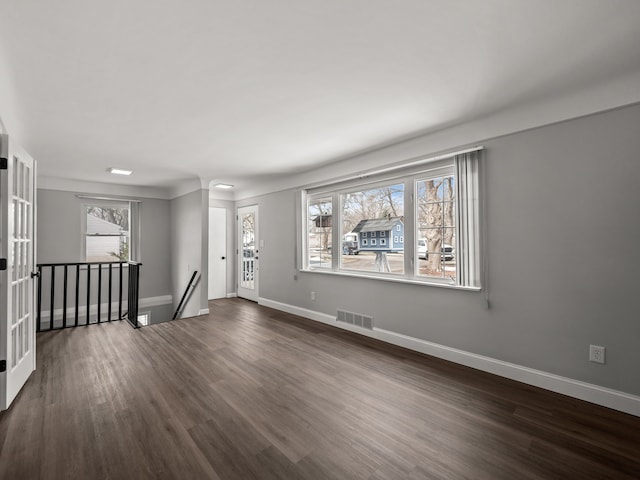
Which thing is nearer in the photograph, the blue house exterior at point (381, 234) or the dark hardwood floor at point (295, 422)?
the dark hardwood floor at point (295, 422)

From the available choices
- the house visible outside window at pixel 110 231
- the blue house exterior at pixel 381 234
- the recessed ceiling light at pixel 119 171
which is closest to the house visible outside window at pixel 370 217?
the blue house exterior at pixel 381 234

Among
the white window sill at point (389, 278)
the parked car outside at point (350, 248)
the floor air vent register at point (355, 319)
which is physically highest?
the parked car outside at point (350, 248)

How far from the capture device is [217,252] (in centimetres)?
693

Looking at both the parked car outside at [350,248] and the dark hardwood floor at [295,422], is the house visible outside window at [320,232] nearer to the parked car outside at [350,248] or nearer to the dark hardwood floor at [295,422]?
the parked car outside at [350,248]

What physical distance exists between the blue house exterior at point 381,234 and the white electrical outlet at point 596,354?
6.40 feet

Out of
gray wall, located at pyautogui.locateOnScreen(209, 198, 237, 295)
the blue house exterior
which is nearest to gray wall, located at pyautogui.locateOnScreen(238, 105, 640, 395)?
the blue house exterior

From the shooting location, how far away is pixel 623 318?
2299 millimetres

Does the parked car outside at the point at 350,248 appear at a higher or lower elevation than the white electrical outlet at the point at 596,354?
higher

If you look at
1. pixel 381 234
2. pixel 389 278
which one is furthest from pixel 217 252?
pixel 389 278

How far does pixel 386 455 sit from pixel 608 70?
303cm

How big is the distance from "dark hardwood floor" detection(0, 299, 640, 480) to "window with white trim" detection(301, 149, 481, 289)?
1042 mm

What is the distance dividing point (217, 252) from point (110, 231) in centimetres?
217

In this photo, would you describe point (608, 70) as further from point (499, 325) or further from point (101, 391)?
point (101, 391)

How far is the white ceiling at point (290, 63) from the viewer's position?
1.59 m
